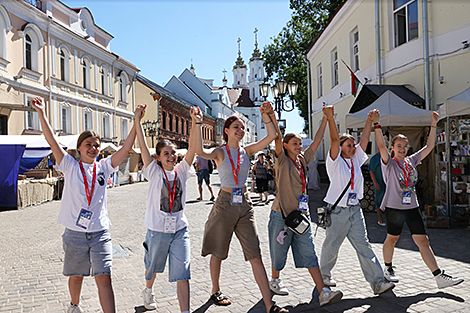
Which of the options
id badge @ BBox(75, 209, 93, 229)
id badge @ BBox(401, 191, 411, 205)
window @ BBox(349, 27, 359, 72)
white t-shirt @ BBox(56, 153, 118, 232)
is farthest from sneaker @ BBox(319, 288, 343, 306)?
window @ BBox(349, 27, 359, 72)

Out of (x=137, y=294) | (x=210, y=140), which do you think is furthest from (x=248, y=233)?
(x=210, y=140)

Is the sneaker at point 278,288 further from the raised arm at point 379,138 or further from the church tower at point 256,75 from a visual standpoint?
the church tower at point 256,75

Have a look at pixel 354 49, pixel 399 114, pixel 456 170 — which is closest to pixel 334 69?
pixel 354 49

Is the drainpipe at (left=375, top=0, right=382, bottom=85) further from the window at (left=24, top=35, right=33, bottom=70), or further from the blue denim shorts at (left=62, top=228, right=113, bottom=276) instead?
the window at (left=24, top=35, right=33, bottom=70)

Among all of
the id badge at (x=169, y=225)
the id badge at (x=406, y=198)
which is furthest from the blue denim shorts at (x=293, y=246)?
the id badge at (x=406, y=198)

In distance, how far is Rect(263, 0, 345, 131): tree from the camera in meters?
29.9

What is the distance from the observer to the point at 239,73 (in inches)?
4759

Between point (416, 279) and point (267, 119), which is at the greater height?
point (267, 119)

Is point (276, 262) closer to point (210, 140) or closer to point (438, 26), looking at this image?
point (438, 26)

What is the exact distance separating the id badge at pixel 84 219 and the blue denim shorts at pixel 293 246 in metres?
1.91

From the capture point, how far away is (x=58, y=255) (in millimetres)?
6422

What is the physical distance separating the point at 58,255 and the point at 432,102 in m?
10.1

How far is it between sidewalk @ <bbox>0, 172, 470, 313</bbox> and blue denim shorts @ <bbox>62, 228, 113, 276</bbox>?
942 millimetres

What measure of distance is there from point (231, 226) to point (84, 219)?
141 cm
